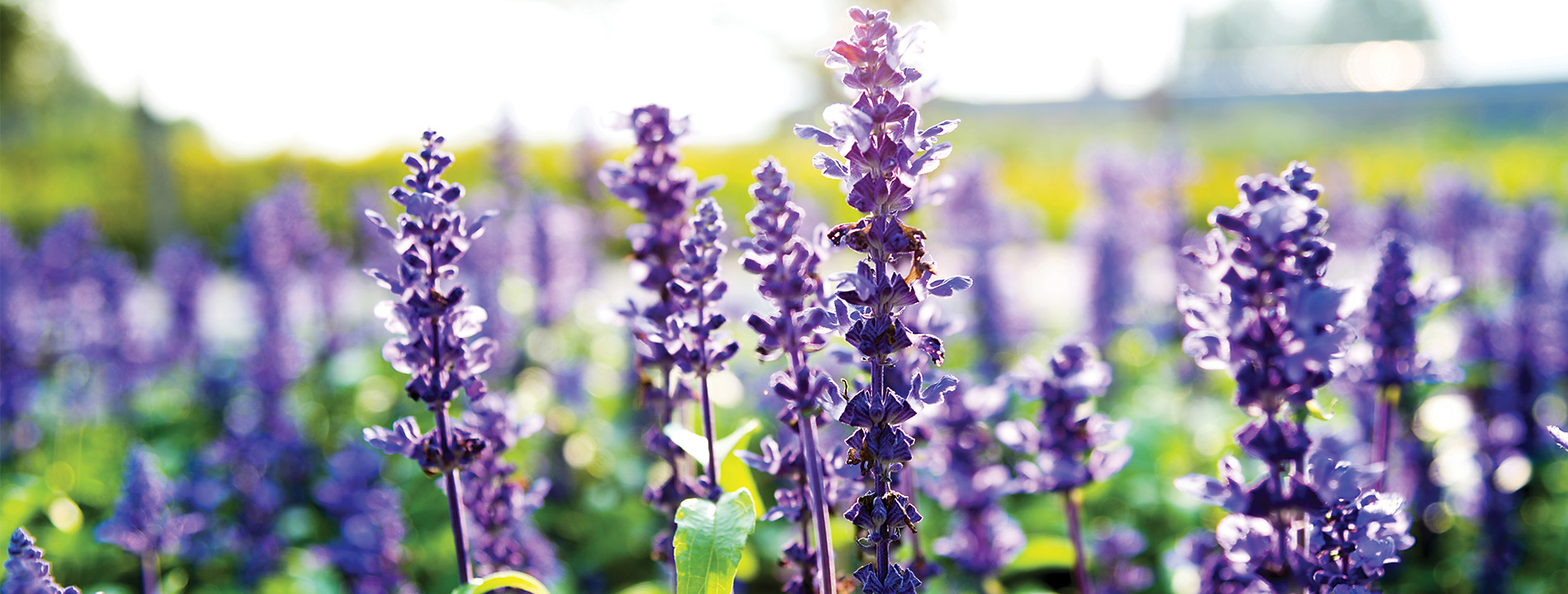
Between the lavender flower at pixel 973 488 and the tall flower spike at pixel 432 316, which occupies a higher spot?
the tall flower spike at pixel 432 316

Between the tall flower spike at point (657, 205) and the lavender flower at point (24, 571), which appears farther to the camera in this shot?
the tall flower spike at point (657, 205)

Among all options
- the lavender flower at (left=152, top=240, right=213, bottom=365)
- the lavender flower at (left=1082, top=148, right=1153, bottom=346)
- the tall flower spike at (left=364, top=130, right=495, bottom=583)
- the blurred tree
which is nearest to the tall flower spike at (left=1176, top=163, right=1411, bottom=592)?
the tall flower spike at (left=364, top=130, right=495, bottom=583)

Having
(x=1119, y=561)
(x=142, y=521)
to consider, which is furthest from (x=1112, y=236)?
(x=142, y=521)

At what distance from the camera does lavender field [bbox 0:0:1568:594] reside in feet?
5.58

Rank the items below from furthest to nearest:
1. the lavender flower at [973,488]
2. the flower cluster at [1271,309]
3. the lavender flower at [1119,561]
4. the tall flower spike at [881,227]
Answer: the lavender flower at [1119,561]
the lavender flower at [973,488]
the tall flower spike at [881,227]
the flower cluster at [1271,309]

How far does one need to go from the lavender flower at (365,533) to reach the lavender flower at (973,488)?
1756mm

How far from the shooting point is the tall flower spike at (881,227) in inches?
64.6

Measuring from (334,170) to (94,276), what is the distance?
17933mm

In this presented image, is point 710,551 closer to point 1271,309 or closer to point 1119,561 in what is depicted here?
point 1271,309

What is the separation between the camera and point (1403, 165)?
1778cm

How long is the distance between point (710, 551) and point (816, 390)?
36cm

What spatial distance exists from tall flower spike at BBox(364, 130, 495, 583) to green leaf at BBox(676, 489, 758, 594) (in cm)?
49

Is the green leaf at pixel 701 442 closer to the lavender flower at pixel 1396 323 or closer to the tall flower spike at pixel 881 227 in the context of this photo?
the tall flower spike at pixel 881 227

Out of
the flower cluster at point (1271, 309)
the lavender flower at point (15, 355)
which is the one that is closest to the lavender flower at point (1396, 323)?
the flower cluster at point (1271, 309)
